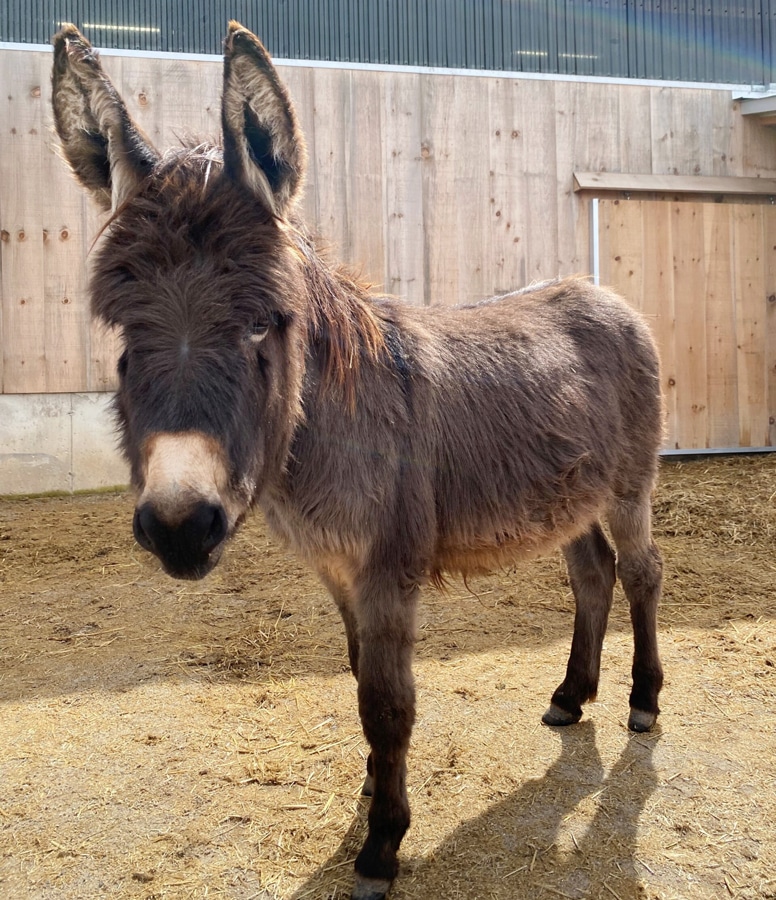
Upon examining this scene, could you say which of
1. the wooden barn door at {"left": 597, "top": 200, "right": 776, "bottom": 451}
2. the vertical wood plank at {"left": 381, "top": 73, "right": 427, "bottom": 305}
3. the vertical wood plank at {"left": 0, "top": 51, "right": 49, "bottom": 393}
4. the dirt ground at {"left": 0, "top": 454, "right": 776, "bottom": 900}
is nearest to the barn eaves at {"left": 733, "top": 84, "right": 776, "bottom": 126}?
the wooden barn door at {"left": 597, "top": 200, "right": 776, "bottom": 451}

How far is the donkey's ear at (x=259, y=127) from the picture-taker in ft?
6.49

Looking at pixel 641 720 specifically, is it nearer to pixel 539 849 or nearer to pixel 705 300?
pixel 539 849

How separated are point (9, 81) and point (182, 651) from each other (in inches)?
237

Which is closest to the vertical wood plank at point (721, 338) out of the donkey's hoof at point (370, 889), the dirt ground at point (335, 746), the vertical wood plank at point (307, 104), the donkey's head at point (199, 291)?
the dirt ground at point (335, 746)

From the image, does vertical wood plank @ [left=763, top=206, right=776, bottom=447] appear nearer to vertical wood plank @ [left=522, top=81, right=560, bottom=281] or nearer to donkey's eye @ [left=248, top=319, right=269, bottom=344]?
vertical wood plank @ [left=522, top=81, right=560, bottom=281]

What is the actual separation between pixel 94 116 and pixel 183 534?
4.55 ft

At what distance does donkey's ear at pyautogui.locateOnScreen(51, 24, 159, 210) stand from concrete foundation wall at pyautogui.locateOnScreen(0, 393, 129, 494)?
17.0 feet

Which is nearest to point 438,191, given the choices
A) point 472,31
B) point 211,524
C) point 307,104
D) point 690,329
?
point 307,104

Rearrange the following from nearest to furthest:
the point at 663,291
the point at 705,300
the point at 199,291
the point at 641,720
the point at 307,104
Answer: the point at 199,291, the point at 641,720, the point at 307,104, the point at 663,291, the point at 705,300

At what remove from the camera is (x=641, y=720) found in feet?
11.1

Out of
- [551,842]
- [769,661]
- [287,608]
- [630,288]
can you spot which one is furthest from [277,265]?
[630,288]

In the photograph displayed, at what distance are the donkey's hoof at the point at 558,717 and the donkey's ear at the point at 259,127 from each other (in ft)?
8.65

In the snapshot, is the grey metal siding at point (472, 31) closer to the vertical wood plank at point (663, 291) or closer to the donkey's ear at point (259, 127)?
the vertical wood plank at point (663, 291)

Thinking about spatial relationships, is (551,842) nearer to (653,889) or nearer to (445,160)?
(653,889)
